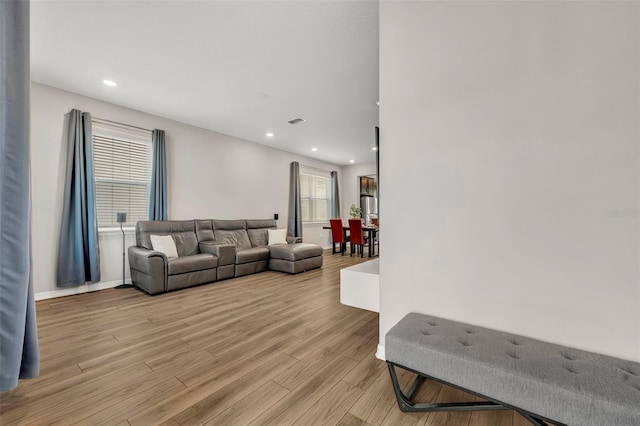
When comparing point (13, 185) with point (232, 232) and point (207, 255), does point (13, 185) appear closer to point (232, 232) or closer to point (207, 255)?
point (207, 255)

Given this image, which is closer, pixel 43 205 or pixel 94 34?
pixel 94 34

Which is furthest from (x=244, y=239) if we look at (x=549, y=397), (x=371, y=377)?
(x=549, y=397)

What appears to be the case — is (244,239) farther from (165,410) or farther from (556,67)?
(556,67)

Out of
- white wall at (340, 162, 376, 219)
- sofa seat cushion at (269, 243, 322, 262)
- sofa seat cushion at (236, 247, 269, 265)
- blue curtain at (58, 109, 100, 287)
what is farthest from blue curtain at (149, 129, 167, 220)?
white wall at (340, 162, 376, 219)

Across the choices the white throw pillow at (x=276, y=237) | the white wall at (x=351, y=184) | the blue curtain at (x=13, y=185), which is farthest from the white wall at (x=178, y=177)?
the blue curtain at (x=13, y=185)

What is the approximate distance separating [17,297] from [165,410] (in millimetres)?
1033

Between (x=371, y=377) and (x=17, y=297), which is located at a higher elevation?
(x=17, y=297)

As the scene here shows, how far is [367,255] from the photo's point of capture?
22.4 ft

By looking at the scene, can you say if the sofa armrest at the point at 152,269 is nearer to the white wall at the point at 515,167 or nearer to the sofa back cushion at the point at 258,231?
the sofa back cushion at the point at 258,231

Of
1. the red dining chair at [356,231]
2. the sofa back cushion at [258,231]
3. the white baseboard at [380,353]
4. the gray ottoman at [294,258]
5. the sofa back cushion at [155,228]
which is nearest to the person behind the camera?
the white baseboard at [380,353]

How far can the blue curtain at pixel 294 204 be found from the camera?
697 centimetres

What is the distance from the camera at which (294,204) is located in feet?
23.1

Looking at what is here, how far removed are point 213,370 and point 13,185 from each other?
5.36 ft

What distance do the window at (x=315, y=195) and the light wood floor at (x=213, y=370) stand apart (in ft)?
16.1
